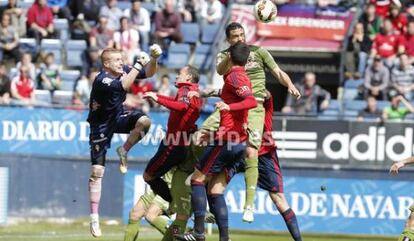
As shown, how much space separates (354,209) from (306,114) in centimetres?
229

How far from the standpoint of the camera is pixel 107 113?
16688 millimetres

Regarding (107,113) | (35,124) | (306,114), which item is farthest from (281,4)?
(107,113)

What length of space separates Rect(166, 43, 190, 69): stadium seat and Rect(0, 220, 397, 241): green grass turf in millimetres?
5634

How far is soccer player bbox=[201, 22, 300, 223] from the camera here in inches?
615

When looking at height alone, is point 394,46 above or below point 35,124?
above

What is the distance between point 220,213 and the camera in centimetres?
1515

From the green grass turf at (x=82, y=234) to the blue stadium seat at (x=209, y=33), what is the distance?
6.64m

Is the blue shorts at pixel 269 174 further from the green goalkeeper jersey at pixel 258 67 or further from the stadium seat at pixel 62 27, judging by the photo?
the stadium seat at pixel 62 27

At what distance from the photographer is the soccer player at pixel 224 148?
49.1ft

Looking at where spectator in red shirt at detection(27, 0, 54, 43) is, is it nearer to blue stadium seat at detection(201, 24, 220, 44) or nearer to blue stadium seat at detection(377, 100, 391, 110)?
blue stadium seat at detection(201, 24, 220, 44)

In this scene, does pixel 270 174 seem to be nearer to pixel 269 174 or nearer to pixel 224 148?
pixel 269 174

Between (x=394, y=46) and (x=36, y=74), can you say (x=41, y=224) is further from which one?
(x=394, y=46)

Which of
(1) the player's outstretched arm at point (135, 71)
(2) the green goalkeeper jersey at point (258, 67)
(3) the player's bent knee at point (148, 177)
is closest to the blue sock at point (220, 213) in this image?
(3) the player's bent knee at point (148, 177)

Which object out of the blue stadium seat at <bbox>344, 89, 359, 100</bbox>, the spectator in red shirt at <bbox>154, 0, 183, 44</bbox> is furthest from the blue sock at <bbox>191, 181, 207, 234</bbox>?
the spectator in red shirt at <bbox>154, 0, 183, 44</bbox>
